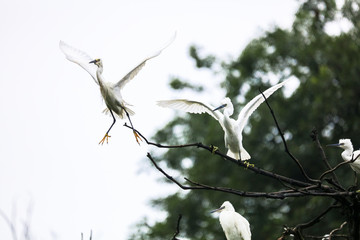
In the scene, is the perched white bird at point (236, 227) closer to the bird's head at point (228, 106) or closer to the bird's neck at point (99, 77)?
the bird's head at point (228, 106)

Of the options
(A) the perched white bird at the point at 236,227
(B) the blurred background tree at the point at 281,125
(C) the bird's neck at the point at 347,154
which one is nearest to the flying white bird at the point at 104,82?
(A) the perched white bird at the point at 236,227

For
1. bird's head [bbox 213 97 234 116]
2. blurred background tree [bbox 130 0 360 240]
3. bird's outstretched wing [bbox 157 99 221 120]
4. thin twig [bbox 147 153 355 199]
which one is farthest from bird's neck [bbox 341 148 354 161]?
blurred background tree [bbox 130 0 360 240]

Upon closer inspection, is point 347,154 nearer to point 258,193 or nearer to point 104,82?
point 104,82

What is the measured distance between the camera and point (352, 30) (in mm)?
15398

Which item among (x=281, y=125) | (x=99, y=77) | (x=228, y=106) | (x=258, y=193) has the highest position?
(x=281, y=125)

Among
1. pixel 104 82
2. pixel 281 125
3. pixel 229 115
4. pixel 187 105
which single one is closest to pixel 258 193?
pixel 229 115

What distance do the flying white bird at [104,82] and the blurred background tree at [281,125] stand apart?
7.99 meters

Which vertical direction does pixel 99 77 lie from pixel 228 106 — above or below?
above

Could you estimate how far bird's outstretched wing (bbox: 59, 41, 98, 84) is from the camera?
17.6 feet

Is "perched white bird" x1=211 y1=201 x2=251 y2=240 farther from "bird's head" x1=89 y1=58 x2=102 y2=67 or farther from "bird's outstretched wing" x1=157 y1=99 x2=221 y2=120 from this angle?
"bird's head" x1=89 y1=58 x2=102 y2=67

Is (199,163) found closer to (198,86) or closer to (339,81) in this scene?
(198,86)

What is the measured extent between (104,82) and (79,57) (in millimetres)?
347

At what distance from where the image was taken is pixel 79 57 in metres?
5.54

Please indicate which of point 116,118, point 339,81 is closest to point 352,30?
point 339,81
